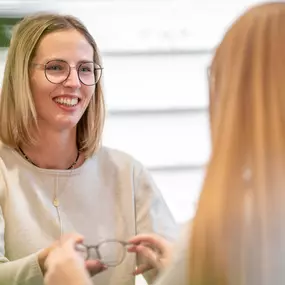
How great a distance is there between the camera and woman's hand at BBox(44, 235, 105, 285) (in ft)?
2.87

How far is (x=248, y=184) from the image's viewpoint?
743 mm

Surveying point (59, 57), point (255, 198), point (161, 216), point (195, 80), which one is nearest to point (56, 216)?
point (161, 216)

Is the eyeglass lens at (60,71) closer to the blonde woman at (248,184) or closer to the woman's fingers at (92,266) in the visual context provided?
the woman's fingers at (92,266)

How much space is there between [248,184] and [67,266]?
1.12 ft

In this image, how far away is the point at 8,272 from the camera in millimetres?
1104

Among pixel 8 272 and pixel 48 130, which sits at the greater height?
pixel 48 130

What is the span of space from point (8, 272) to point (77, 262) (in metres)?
0.27

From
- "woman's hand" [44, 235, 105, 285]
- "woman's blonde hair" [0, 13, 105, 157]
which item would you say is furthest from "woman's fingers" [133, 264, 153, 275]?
"woman's blonde hair" [0, 13, 105, 157]

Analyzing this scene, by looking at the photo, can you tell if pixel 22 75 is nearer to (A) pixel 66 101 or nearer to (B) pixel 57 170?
(A) pixel 66 101

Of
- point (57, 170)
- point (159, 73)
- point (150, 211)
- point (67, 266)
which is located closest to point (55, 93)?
point (57, 170)

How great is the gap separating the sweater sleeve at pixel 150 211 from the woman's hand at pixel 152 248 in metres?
0.14

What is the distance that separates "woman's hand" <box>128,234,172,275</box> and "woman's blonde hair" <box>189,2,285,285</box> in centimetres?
35

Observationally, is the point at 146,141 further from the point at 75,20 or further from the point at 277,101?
the point at 277,101

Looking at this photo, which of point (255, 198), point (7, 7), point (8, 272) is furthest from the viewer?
point (7, 7)
